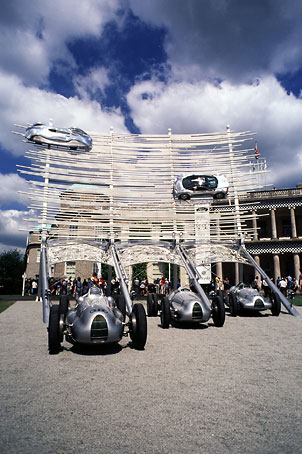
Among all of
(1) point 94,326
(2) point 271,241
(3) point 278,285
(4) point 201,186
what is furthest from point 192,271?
(2) point 271,241

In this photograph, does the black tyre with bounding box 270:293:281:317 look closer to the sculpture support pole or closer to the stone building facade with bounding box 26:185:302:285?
the sculpture support pole

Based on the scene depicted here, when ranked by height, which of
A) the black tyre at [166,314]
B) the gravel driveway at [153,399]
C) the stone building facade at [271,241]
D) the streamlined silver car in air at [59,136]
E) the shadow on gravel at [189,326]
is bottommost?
the shadow on gravel at [189,326]

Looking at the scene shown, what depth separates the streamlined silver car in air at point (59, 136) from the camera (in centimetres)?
2150

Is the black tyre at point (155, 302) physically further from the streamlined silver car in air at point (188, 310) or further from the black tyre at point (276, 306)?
the black tyre at point (276, 306)

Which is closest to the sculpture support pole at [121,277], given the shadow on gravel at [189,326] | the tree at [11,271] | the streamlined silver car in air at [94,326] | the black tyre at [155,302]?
the black tyre at [155,302]

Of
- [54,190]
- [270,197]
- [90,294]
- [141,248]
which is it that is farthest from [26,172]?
[270,197]

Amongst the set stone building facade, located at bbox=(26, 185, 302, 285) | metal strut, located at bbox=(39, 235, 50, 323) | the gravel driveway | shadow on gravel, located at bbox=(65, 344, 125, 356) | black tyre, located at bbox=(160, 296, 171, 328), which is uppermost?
stone building facade, located at bbox=(26, 185, 302, 285)

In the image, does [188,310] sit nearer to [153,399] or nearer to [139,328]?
[139,328]

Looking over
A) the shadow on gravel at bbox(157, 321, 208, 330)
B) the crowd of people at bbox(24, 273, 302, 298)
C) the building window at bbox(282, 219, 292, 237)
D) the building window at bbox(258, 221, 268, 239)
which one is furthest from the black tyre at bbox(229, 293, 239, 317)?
the building window at bbox(282, 219, 292, 237)

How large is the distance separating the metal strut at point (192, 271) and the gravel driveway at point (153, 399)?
21.8ft

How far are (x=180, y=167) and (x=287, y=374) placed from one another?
65.3 ft

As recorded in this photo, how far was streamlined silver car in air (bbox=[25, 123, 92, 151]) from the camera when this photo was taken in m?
21.5

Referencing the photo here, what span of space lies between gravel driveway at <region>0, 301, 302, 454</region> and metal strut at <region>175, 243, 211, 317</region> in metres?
6.65

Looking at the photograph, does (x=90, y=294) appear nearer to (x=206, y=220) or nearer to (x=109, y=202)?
(x=109, y=202)
